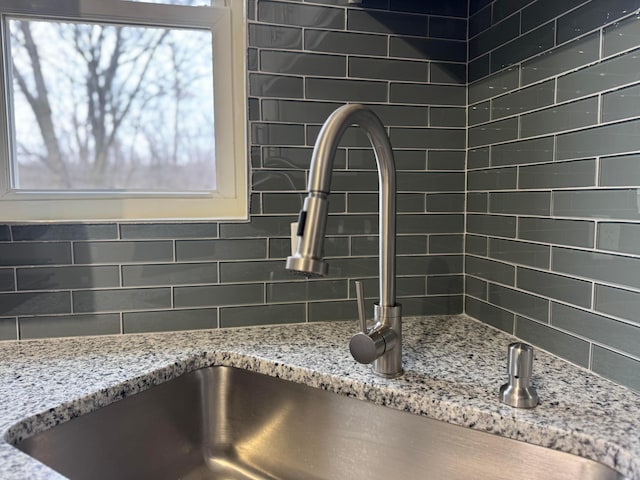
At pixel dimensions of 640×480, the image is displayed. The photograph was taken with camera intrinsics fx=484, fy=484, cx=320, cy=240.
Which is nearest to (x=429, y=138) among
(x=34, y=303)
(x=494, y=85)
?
(x=494, y=85)

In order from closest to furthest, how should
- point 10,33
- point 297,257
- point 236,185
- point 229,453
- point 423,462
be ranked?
point 297,257 → point 423,462 → point 229,453 → point 10,33 → point 236,185

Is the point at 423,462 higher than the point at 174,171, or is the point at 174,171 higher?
the point at 174,171

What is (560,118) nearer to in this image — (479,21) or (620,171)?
(620,171)

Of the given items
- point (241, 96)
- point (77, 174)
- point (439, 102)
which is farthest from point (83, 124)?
point (439, 102)

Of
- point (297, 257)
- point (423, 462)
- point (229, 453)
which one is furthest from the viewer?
point (229, 453)

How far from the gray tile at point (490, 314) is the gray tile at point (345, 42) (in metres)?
0.64

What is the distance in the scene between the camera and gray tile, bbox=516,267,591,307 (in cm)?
84

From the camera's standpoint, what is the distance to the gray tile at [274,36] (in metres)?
1.08

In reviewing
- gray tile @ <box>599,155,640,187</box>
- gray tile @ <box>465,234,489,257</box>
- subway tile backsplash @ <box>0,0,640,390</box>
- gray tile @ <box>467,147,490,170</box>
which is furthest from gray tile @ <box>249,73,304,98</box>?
gray tile @ <box>599,155,640,187</box>

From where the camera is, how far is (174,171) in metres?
1.14

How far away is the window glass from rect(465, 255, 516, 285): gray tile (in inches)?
25.9

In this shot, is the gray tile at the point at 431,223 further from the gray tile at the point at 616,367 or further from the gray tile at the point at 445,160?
the gray tile at the point at 616,367

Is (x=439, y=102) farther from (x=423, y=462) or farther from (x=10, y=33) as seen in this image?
(x=10, y=33)

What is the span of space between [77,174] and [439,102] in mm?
862
